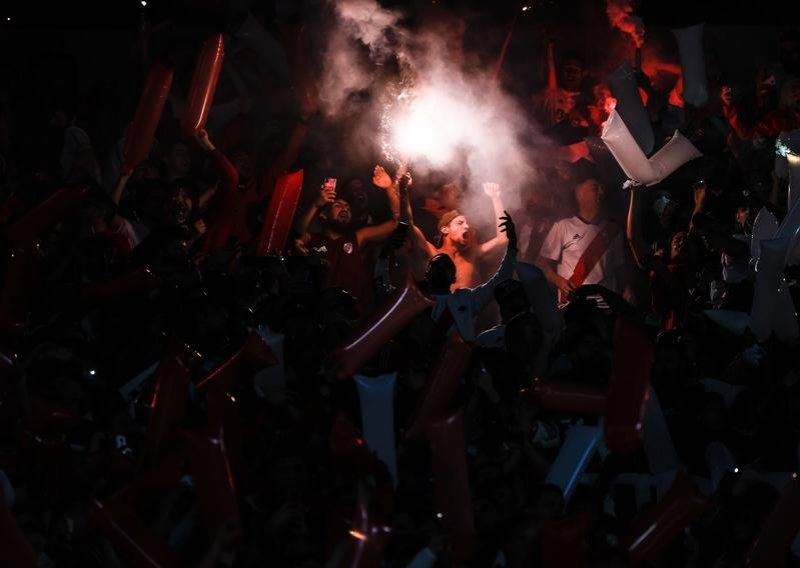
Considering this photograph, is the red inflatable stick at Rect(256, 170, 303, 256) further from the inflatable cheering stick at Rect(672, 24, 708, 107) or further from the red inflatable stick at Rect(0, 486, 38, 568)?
the red inflatable stick at Rect(0, 486, 38, 568)

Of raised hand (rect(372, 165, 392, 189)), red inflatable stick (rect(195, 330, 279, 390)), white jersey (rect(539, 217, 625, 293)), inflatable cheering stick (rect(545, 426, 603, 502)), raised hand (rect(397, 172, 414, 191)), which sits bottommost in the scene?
white jersey (rect(539, 217, 625, 293))

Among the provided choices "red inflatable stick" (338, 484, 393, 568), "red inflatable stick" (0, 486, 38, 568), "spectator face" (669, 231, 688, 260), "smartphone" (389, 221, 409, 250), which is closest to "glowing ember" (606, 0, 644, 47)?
"spectator face" (669, 231, 688, 260)

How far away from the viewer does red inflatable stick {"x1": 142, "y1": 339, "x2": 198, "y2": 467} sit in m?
5.86

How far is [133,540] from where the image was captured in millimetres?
5387

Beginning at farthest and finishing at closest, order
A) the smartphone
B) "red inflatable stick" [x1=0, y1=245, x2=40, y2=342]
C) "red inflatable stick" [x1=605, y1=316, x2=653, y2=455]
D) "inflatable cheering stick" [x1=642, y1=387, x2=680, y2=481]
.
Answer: the smartphone < "red inflatable stick" [x1=0, y1=245, x2=40, y2=342] < "inflatable cheering stick" [x1=642, y1=387, x2=680, y2=481] < "red inflatable stick" [x1=605, y1=316, x2=653, y2=455]

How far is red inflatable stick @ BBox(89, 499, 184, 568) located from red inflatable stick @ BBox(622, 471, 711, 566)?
165cm

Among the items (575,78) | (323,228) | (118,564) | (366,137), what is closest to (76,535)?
(118,564)

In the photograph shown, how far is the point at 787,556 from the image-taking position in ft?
19.1

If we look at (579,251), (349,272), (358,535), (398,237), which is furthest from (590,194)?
(358,535)

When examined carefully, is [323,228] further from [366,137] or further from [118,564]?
[118,564]

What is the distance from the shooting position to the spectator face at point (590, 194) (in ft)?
29.6

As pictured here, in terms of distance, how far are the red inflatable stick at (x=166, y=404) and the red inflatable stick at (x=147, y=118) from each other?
2517mm

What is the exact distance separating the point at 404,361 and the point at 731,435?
143 cm

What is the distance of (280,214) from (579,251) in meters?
1.77
